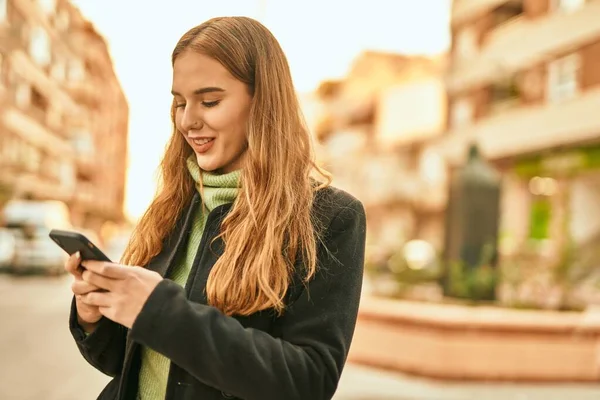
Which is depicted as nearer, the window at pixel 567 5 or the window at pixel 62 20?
the window at pixel 567 5

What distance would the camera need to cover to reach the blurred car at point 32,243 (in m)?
18.3

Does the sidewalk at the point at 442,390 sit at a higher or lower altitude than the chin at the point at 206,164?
lower

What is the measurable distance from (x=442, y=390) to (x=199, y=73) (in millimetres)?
5332

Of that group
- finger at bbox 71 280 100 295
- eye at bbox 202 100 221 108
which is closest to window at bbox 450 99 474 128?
eye at bbox 202 100 221 108

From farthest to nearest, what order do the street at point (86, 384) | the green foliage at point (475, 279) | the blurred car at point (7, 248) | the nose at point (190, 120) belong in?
the blurred car at point (7, 248) → the green foliage at point (475, 279) → the street at point (86, 384) → the nose at point (190, 120)

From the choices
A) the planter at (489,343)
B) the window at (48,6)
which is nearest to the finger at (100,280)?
the planter at (489,343)

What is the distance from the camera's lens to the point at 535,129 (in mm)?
19953

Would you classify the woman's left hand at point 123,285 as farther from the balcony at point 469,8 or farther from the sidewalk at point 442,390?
the balcony at point 469,8

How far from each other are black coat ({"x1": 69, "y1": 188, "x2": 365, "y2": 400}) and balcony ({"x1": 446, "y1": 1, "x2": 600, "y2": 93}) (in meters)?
18.3

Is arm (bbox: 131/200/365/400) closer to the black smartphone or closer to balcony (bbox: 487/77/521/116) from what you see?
the black smartphone

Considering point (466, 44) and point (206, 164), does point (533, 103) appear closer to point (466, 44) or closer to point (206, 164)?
point (466, 44)

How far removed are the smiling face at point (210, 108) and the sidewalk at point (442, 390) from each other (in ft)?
15.5

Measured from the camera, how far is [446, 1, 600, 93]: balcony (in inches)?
711

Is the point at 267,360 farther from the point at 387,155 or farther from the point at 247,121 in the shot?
the point at 387,155
